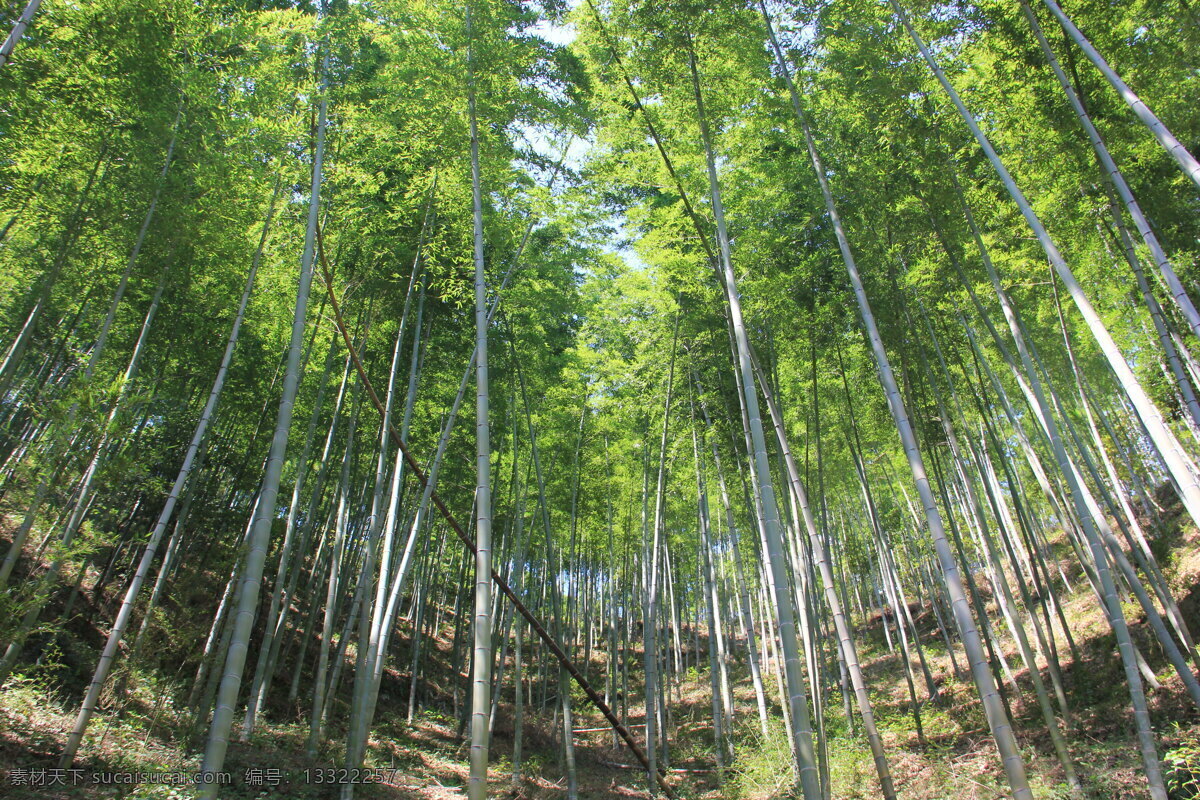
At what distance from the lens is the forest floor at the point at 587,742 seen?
162 inches

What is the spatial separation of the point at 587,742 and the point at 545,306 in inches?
292

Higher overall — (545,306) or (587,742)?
(545,306)

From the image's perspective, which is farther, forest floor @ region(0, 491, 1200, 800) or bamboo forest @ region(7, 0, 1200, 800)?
forest floor @ region(0, 491, 1200, 800)

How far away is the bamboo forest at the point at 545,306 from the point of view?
11.9 feet

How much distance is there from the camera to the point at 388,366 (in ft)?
20.8

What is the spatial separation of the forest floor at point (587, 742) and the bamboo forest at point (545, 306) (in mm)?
52

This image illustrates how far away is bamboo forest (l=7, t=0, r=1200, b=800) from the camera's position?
3635 millimetres

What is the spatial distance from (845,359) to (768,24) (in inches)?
157

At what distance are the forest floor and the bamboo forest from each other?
2.0 inches

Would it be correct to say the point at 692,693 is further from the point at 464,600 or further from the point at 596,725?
the point at 464,600

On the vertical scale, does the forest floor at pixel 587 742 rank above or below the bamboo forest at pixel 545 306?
below

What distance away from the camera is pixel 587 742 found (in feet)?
31.4

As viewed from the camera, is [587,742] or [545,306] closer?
[545,306]

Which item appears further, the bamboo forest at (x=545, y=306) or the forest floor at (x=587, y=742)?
the forest floor at (x=587, y=742)
